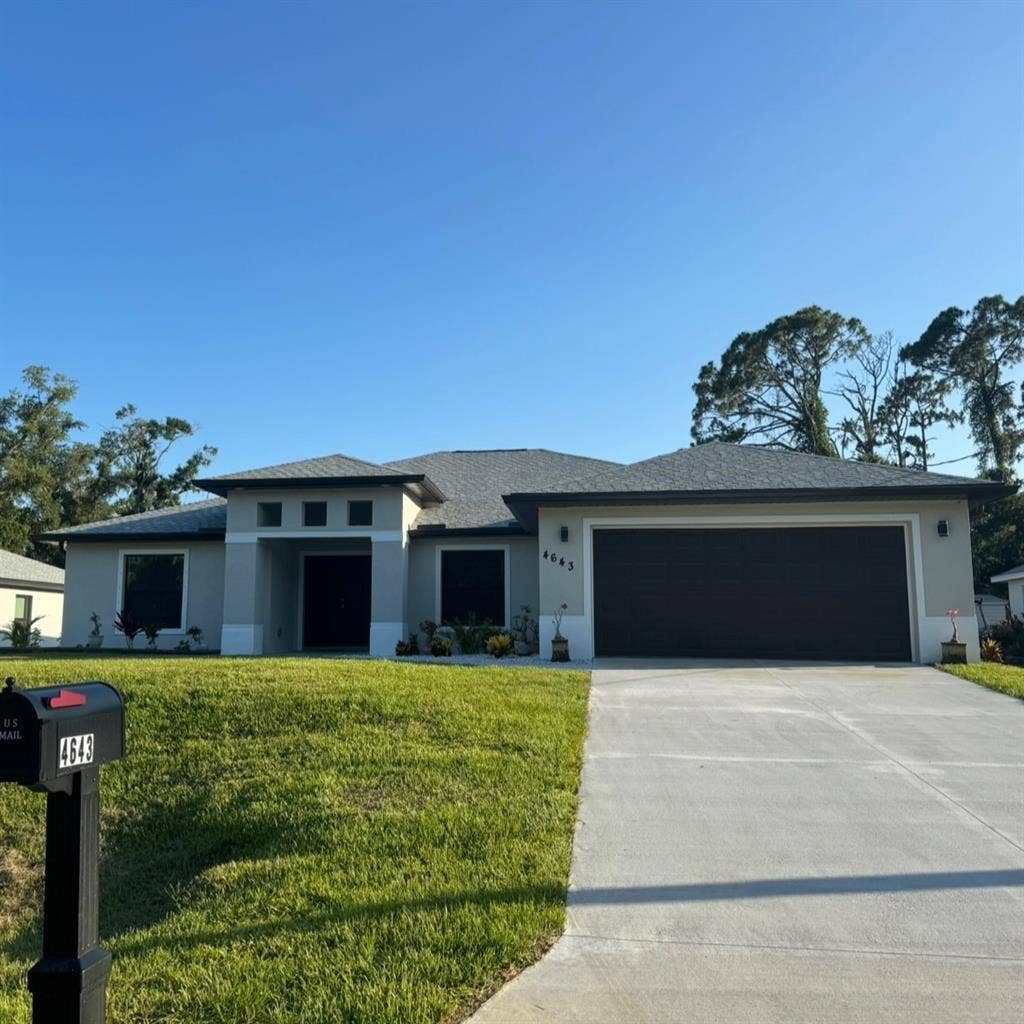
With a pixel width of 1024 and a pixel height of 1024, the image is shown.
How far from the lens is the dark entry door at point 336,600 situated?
18578 millimetres

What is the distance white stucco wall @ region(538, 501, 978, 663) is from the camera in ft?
44.7

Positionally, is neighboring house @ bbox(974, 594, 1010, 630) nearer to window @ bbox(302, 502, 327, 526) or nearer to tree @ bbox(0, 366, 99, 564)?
window @ bbox(302, 502, 327, 526)

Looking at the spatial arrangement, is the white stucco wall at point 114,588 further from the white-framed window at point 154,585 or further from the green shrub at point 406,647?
the green shrub at point 406,647

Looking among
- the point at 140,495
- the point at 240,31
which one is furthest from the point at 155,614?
the point at 140,495

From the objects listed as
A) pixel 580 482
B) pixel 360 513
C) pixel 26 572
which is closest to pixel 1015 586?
pixel 580 482

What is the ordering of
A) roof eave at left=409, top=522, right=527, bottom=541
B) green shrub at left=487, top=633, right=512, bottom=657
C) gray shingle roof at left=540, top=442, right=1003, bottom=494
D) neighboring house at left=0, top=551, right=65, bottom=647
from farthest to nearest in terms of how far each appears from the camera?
neighboring house at left=0, top=551, right=65, bottom=647 < roof eave at left=409, top=522, right=527, bottom=541 < green shrub at left=487, top=633, right=512, bottom=657 < gray shingle roof at left=540, top=442, right=1003, bottom=494

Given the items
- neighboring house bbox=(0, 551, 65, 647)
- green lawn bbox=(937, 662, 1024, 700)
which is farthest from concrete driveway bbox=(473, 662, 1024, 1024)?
neighboring house bbox=(0, 551, 65, 647)

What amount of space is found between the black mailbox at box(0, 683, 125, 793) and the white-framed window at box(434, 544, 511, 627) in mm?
14334

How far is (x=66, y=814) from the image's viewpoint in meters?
2.36

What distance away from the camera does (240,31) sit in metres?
9.97

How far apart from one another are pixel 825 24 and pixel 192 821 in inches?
457

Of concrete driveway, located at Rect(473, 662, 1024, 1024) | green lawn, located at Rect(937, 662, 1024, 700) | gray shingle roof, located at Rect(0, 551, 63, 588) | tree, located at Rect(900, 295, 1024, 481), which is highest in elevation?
tree, located at Rect(900, 295, 1024, 481)

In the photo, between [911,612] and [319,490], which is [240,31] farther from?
[911,612]

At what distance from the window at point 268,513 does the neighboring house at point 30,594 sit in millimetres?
12667
